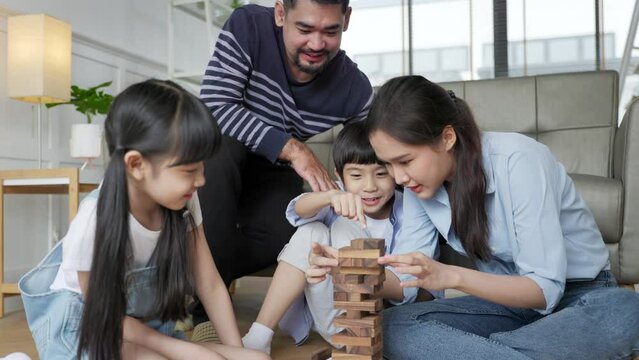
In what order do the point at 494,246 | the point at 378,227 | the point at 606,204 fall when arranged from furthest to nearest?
the point at 606,204 → the point at 378,227 → the point at 494,246

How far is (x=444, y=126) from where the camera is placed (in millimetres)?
1251

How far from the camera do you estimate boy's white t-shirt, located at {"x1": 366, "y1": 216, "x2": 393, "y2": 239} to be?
1687mm

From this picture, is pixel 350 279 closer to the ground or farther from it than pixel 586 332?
farther from it

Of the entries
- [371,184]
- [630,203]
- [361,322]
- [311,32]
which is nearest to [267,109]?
[311,32]

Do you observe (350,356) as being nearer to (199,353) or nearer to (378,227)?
(199,353)

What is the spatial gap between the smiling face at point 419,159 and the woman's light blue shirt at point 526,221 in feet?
0.26

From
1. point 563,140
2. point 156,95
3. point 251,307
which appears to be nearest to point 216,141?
point 156,95

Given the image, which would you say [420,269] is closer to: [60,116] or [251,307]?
[251,307]

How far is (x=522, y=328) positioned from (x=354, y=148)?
0.63 meters

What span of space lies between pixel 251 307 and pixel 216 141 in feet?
4.74

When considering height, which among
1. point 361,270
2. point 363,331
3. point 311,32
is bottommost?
point 363,331

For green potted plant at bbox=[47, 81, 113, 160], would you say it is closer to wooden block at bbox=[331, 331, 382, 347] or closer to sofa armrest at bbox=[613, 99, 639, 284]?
wooden block at bbox=[331, 331, 382, 347]

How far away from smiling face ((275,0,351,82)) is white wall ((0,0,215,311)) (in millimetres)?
1336

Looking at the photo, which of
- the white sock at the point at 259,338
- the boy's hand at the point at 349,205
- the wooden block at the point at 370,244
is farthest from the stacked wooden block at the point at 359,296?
the white sock at the point at 259,338
